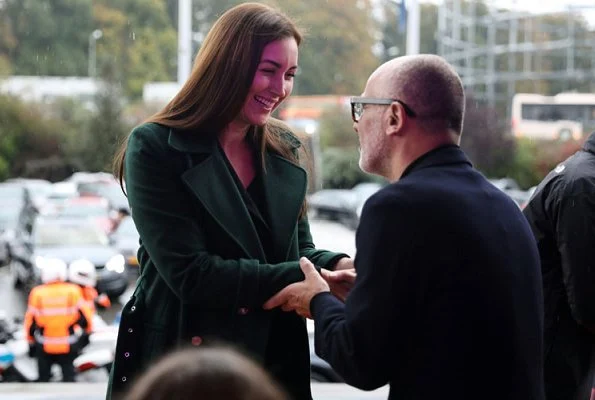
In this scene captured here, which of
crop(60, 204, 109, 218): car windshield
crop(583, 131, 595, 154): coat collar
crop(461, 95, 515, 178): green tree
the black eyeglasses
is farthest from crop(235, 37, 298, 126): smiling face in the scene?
crop(461, 95, 515, 178): green tree

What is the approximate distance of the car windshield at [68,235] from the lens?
1384cm

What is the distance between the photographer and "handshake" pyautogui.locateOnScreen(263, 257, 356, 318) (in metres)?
1.71

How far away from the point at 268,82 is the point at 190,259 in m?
0.36

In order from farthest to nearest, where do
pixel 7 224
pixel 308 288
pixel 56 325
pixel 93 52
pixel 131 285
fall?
1. pixel 93 52
2. pixel 7 224
3. pixel 131 285
4. pixel 56 325
5. pixel 308 288

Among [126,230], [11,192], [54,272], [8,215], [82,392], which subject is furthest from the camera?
[11,192]

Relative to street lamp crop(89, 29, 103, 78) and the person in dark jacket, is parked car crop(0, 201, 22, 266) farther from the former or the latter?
the person in dark jacket

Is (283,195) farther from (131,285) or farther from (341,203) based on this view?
(341,203)

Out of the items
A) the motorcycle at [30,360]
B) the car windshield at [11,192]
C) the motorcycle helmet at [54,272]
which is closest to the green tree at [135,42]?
the car windshield at [11,192]

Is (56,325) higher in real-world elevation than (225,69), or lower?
lower

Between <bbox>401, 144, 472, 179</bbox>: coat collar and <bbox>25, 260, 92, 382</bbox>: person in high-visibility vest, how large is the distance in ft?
19.2

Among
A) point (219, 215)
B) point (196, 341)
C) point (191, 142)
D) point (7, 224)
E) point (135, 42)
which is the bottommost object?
point (7, 224)

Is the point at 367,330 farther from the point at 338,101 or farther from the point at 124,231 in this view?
the point at 338,101

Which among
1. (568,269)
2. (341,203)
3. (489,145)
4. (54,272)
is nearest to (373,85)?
(568,269)

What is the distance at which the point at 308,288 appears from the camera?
5.62 ft
